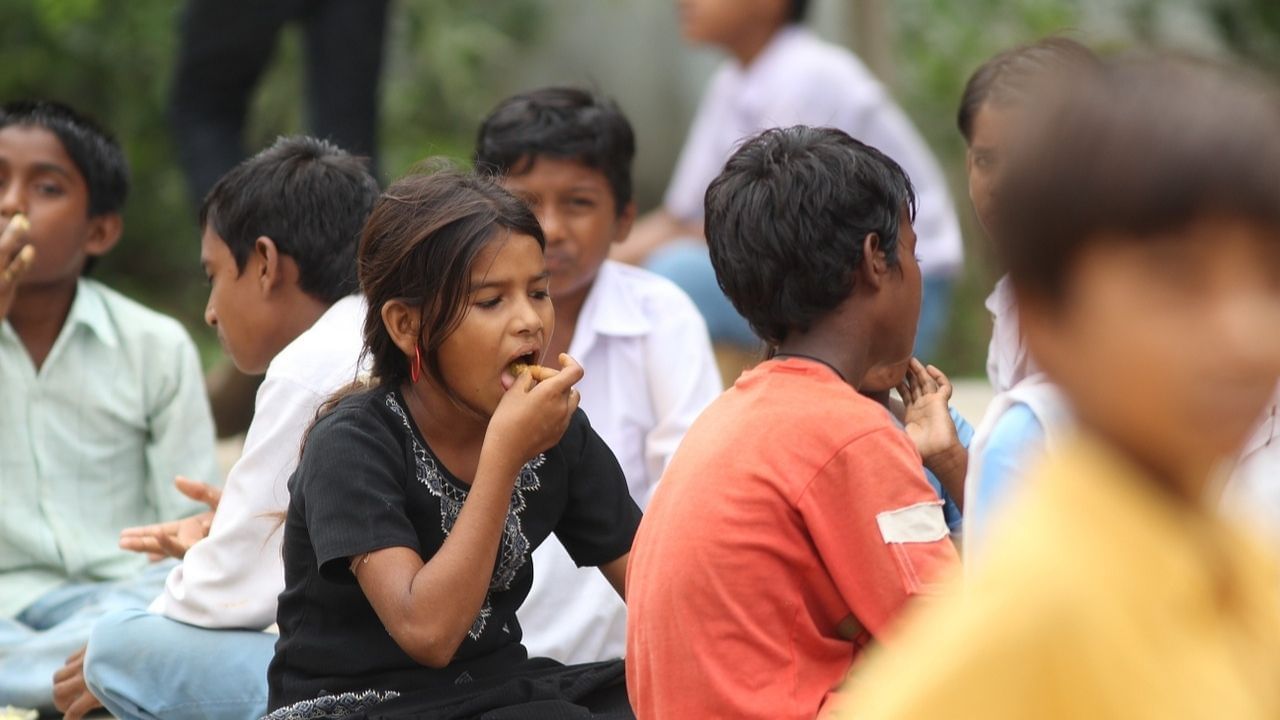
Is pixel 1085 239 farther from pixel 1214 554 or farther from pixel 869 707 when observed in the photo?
pixel 869 707

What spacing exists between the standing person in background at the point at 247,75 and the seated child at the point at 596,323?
1.49 metres

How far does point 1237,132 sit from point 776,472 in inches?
41.6

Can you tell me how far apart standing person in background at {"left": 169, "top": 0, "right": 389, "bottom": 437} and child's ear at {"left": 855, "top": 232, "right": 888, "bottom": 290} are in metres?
2.81

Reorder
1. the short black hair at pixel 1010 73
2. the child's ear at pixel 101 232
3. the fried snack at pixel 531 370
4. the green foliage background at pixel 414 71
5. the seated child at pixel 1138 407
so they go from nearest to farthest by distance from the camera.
A: the seated child at pixel 1138 407, the fried snack at pixel 531 370, the short black hair at pixel 1010 73, the child's ear at pixel 101 232, the green foliage background at pixel 414 71

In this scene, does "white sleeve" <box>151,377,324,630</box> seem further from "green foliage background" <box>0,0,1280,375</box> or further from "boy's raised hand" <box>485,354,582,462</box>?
"green foliage background" <box>0,0,1280,375</box>

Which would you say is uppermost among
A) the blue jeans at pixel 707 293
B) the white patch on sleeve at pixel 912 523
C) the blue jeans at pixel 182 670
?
the white patch on sleeve at pixel 912 523

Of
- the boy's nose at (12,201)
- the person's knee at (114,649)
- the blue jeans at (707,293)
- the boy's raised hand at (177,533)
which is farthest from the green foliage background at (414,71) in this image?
the person's knee at (114,649)

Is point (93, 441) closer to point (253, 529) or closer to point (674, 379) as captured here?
point (253, 529)

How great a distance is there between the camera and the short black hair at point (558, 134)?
335cm

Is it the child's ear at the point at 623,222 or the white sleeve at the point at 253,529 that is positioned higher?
the child's ear at the point at 623,222

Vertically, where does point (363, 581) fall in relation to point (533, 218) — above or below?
below

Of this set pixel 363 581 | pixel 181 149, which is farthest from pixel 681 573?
pixel 181 149

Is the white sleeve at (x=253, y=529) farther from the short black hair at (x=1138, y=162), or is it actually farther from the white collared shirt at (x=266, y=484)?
the short black hair at (x=1138, y=162)

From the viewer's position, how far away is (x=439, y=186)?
2439 mm
